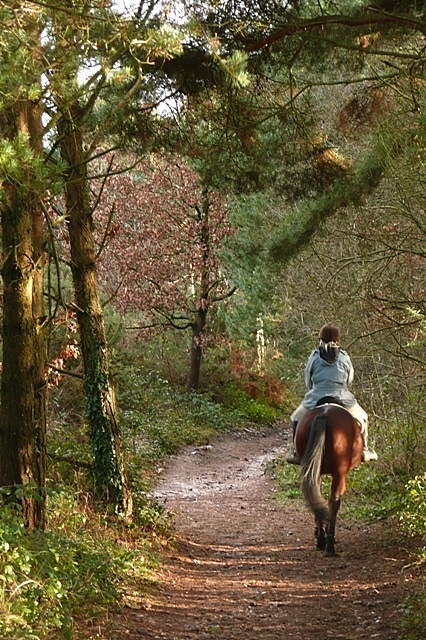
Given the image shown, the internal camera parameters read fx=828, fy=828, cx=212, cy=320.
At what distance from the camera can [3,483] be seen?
6660 mm

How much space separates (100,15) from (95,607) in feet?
14.1

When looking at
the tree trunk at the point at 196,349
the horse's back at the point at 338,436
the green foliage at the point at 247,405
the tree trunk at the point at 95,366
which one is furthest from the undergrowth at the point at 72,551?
the green foliage at the point at 247,405

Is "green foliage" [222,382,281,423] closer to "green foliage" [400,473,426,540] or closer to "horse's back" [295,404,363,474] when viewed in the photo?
"horse's back" [295,404,363,474]

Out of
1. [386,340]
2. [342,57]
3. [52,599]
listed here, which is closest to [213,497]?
[386,340]

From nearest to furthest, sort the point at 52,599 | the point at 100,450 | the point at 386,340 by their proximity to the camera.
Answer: the point at 52,599 < the point at 100,450 < the point at 386,340

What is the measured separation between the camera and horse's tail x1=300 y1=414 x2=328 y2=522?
8.78 m

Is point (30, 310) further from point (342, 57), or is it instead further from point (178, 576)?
point (342, 57)

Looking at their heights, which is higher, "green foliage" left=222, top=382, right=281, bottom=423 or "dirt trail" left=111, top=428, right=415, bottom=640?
"green foliage" left=222, top=382, right=281, bottom=423

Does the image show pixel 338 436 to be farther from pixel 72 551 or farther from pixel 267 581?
pixel 72 551

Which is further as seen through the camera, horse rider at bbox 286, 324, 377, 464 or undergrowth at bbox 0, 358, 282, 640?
horse rider at bbox 286, 324, 377, 464

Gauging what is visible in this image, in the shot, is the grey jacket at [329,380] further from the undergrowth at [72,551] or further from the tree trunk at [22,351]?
the tree trunk at [22,351]

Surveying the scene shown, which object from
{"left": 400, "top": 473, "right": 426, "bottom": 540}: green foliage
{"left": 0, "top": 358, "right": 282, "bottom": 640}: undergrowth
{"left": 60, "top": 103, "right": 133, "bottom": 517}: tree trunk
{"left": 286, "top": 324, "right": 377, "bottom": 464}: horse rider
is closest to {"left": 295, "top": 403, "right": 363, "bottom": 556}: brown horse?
{"left": 286, "top": 324, "right": 377, "bottom": 464}: horse rider

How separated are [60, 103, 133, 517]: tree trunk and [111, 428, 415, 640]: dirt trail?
41.3 inches

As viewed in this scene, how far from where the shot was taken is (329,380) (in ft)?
31.0
